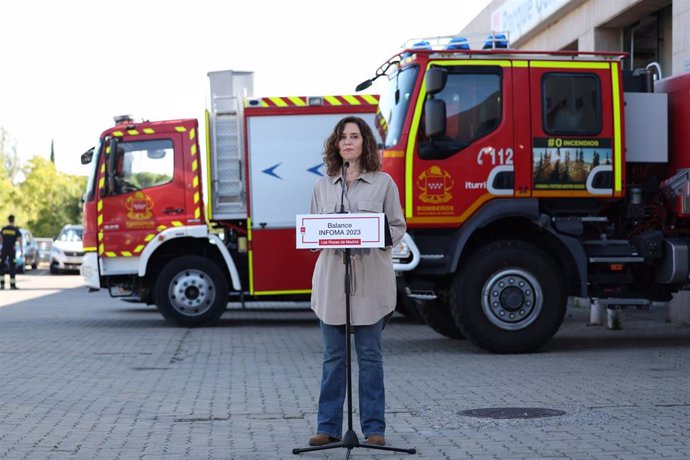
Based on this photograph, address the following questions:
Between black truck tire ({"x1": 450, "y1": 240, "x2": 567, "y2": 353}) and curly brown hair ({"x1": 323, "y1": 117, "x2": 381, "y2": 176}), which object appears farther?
black truck tire ({"x1": 450, "y1": 240, "x2": 567, "y2": 353})

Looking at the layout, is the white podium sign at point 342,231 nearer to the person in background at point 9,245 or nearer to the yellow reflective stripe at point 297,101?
the yellow reflective stripe at point 297,101

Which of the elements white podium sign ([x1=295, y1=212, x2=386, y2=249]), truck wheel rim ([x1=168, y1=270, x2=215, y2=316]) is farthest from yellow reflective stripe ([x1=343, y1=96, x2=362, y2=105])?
white podium sign ([x1=295, y1=212, x2=386, y2=249])

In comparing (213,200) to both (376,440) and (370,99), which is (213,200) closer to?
(370,99)

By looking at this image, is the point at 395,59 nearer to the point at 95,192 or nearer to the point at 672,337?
the point at 672,337

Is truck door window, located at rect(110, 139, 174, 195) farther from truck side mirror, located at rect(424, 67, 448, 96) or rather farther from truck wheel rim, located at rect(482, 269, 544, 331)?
truck wheel rim, located at rect(482, 269, 544, 331)

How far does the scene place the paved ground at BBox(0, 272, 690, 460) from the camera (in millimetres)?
7160

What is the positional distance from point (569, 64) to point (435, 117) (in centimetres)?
159

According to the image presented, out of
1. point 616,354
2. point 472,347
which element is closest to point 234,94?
point 472,347

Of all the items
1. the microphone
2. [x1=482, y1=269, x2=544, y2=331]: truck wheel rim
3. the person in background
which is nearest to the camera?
the microphone

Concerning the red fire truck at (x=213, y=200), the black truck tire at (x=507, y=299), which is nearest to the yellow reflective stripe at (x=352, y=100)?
the red fire truck at (x=213, y=200)

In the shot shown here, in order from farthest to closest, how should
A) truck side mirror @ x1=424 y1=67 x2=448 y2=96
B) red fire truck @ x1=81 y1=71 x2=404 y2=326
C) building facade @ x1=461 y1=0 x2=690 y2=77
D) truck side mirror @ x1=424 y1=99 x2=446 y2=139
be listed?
red fire truck @ x1=81 y1=71 x2=404 y2=326 → building facade @ x1=461 y1=0 x2=690 y2=77 → truck side mirror @ x1=424 y1=99 x2=446 y2=139 → truck side mirror @ x1=424 y1=67 x2=448 y2=96

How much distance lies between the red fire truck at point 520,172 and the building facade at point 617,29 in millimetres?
1712

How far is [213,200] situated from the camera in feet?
56.1

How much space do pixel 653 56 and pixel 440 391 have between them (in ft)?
36.0
